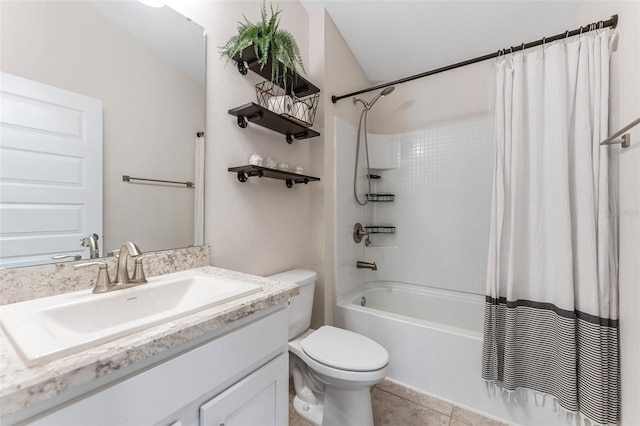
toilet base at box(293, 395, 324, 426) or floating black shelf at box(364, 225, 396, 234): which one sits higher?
floating black shelf at box(364, 225, 396, 234)

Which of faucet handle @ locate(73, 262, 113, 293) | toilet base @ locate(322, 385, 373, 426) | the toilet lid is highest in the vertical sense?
faucet handle @ locate(73, 262, 113, 293)

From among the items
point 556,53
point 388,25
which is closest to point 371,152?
point 388,25

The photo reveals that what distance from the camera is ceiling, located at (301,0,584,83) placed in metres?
1.74

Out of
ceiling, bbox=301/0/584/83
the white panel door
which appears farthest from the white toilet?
ceiling, bbox=301/0/584/83

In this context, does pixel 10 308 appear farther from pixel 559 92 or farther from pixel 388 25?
pixel 388 25

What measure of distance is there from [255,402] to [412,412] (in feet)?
3.69

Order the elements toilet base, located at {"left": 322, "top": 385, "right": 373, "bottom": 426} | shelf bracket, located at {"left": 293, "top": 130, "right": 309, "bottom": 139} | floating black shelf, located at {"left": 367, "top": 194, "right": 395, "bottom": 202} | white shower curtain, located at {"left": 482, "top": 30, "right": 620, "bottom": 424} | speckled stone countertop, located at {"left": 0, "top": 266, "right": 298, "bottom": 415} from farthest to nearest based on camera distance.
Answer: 1. floating black shelf, located at {"left": 367, "top": 194, "right": 395, "bottom": 202}
2. shelf bracket, located at {"left": 293, "top": 130, "right": 309, "bottom": 139}
3. toilet base, located at {"left": 322, "top": 385, "right": 373, "bottom": 426}
4. white shower curtain, located at {"left": 482, "top": 30, "right": 620, "bottom": 424}
5. speckled stone countertop, located at {"left": 0, "top": 266, "right": 298, "bottom": 415}

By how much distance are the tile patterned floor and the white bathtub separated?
50 mm

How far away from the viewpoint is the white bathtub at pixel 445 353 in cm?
142

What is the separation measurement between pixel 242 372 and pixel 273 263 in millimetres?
914

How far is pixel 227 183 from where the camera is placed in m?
1.39

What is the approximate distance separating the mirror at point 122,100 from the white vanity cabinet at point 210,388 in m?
0.58

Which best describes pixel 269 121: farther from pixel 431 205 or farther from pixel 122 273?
pixel 431 205

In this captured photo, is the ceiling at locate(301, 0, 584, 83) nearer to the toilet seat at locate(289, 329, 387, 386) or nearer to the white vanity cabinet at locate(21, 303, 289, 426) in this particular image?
the white vanity cabinet at locate(21, 303, 289, 426)
